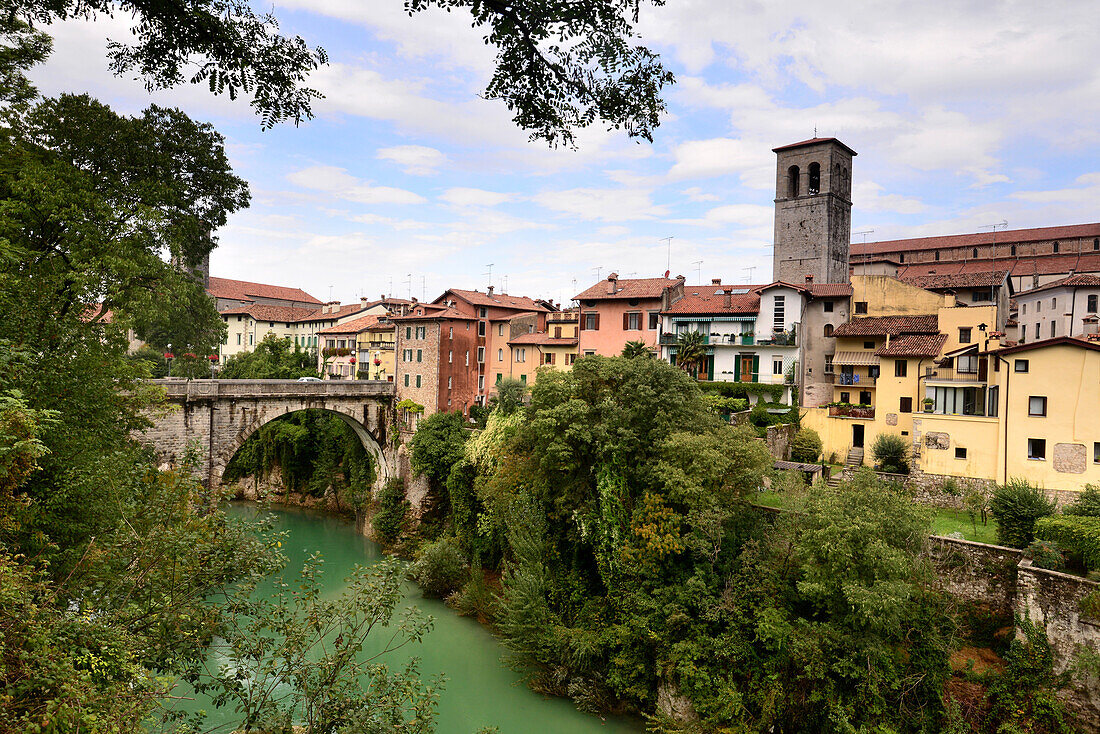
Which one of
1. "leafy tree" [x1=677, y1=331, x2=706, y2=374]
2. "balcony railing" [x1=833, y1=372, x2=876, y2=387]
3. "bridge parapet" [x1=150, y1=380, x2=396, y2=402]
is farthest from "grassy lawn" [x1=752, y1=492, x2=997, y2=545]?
"bridge parapet" [x1=150, y1=380, x2=396, y2=402]

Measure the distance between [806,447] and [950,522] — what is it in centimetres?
712

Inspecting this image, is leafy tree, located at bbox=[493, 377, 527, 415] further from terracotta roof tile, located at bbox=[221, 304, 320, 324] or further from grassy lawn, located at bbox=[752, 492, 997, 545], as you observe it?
terracotta roof tile, located at bbox=[221, 304, 320, 324]

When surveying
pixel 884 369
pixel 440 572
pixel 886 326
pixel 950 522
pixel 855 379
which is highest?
pixel 886 326

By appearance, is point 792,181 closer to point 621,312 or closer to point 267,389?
point 621,312

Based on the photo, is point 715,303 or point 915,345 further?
point 715,303

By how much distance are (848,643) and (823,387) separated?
17558 millimetres

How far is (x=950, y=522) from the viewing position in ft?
61.2

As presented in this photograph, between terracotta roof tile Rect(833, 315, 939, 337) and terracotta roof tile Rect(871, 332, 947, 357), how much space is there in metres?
0.48

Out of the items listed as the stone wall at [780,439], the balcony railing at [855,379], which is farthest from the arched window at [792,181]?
the stone wall at [780,439]

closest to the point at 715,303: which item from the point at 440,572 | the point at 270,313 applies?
the point at 440,572

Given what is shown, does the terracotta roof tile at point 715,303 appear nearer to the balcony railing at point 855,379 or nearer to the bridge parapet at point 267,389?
the balcony railing at point 855,379

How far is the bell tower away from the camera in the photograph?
39.4 m

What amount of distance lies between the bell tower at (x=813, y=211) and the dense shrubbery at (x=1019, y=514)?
24.9 meters

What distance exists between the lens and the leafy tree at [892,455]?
74.8 feet
